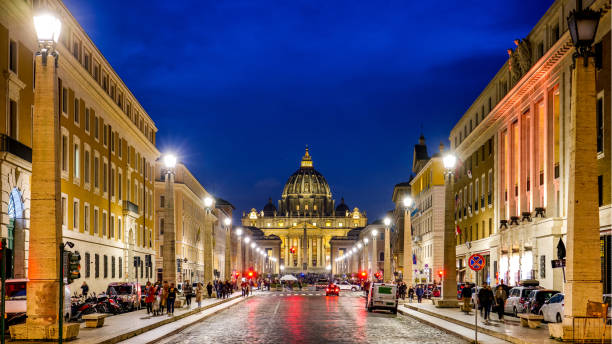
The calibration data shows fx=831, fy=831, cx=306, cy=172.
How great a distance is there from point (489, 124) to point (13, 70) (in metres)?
37.2

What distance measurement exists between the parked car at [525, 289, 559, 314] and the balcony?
22.7 meters

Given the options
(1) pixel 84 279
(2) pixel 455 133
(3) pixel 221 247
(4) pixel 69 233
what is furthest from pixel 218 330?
(3) pixel 221 247

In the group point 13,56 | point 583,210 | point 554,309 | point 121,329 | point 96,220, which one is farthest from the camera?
point 96,220

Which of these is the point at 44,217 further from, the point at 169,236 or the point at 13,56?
the point at 169,236

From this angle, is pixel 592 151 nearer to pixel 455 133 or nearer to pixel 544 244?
pixel 544 244

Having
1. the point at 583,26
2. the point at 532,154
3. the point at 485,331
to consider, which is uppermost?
the point at 583,26

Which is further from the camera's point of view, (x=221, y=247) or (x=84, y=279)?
(x=221, y=247)

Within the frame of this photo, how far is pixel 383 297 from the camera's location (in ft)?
147

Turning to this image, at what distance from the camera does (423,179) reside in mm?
101375

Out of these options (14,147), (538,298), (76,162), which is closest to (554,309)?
(538,298)

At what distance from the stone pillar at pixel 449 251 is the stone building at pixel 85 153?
66.8 feet

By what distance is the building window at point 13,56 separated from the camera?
35188 mm

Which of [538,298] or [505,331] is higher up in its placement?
[538,298]

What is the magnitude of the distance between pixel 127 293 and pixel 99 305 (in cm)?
448
